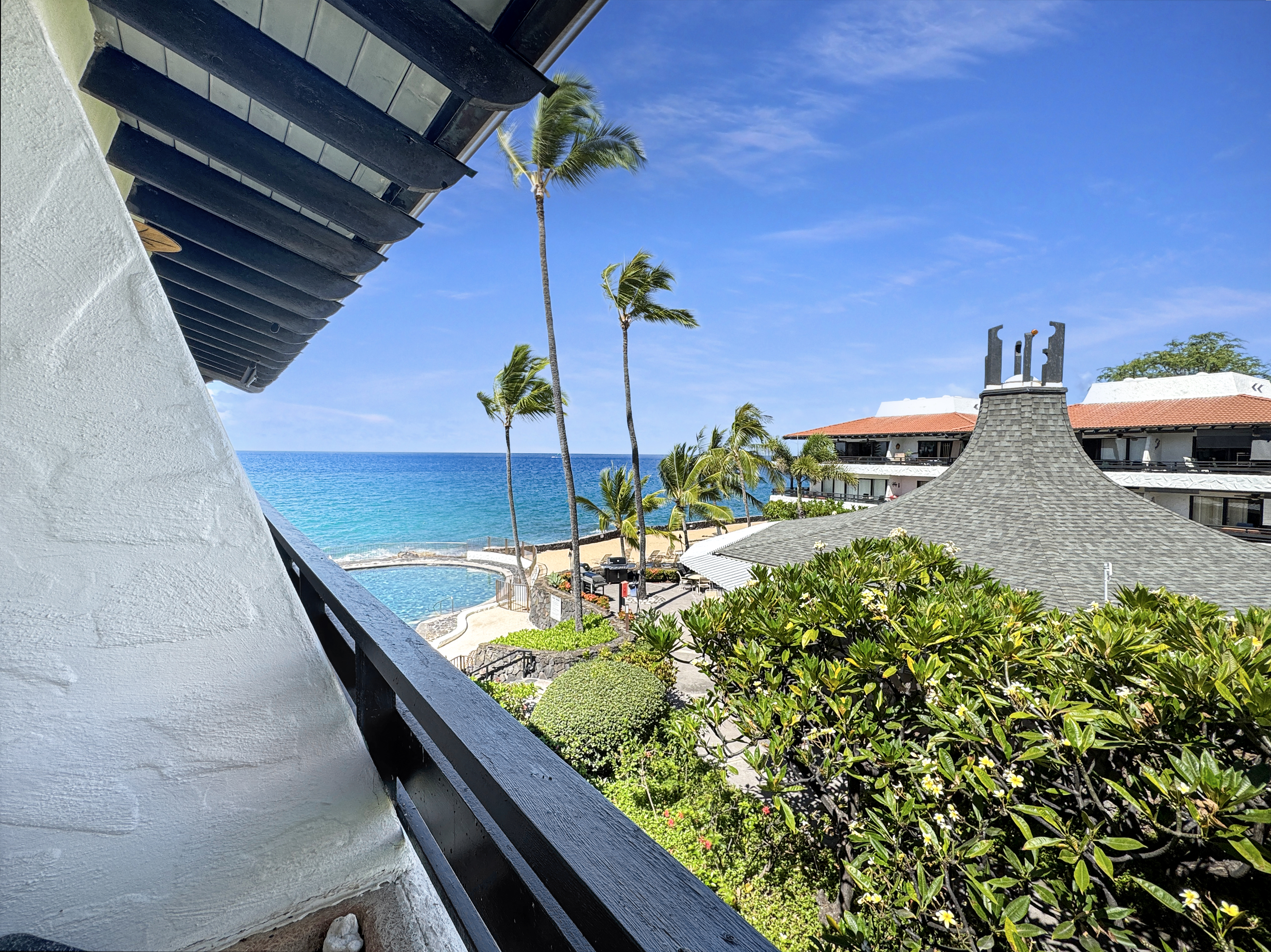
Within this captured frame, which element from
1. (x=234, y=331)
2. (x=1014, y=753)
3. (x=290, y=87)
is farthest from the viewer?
(x=234, y=331)

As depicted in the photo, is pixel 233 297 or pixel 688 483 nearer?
pixel 233 297

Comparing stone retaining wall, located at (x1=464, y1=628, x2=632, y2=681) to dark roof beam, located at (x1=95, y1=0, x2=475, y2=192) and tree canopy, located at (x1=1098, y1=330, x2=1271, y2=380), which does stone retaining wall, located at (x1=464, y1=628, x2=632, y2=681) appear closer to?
dark roof beam, located at (x1=95, y1=0, x2=475, y2=192)

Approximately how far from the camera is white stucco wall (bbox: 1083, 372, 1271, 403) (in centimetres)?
2194

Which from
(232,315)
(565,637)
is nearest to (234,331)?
(232,315)

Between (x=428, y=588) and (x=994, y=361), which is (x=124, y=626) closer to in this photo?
(x=994, y=361)

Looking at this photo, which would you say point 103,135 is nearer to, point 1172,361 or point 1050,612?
point 1050,612

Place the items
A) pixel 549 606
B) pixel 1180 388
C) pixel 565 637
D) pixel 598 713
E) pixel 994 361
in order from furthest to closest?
1. pixel 1180 388
2. pixel 549 606
3. pixel 565 637
4. pixel 994 361
5. pixel 598 713

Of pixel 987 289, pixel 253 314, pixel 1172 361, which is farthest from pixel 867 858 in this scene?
pixel 987 289

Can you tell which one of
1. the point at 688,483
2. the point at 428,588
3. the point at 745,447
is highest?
the point at 745,447

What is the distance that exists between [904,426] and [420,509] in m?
44.6

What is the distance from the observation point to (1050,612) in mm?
3488

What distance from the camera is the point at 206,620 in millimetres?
1012

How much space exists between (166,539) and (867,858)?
3896 mm

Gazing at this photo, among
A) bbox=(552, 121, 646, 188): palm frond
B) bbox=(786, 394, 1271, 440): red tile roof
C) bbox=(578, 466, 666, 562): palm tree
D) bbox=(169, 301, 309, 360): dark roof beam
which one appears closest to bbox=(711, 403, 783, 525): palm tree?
bbox=(786, 394, 1271, 440): red tile roof
